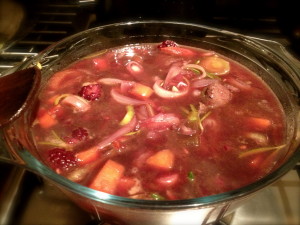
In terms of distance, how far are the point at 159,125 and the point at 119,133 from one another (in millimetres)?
195

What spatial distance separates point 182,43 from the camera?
235 cm

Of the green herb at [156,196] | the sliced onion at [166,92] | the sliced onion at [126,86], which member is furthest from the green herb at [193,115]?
the green herb at [156,196]

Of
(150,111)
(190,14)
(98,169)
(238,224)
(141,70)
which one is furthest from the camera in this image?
(190,14)

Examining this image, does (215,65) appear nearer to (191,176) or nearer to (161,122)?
(161,122)

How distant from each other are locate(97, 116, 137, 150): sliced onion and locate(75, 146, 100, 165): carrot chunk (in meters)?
0.04

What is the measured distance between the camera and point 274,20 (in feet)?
9.43

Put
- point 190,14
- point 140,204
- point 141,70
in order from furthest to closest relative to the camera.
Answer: point 190,14
point 141,70
point 140,204

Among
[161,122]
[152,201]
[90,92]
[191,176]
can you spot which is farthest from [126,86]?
[152,201]

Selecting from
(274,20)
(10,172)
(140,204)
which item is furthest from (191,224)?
(274,20)

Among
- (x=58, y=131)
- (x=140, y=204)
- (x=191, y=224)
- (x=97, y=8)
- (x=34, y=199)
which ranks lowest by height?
(x=34, y=199)

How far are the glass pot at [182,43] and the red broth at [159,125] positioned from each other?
0.21 feet

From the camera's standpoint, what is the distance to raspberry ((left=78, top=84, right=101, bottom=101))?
1.85 metres

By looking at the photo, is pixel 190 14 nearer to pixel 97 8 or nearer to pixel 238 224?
pixel 97 8

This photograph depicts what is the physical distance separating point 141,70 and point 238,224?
100cm
